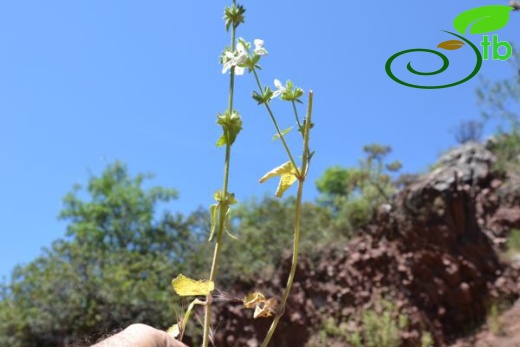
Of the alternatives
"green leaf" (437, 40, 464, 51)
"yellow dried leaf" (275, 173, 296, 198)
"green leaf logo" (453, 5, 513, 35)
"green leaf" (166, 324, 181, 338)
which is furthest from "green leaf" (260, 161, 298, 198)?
"green leaf logo" (453, 5, 513, 35)

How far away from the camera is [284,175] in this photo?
Result: 0.46m

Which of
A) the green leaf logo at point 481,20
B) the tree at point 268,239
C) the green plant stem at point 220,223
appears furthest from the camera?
the tree at point 268,239

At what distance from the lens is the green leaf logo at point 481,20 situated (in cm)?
220

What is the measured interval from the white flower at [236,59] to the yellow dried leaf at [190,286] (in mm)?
160

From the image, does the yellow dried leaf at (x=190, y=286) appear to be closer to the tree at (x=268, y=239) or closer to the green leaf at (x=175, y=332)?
the green leaf at (x=175, y=332)

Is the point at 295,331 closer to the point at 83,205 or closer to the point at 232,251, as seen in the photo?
the point at 232,251

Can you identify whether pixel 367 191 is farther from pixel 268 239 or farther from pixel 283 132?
pixel 283 132

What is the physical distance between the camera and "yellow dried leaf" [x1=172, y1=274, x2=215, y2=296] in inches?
16.7

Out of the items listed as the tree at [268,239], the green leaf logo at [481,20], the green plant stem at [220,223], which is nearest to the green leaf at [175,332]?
the green plant stem at [220,223]

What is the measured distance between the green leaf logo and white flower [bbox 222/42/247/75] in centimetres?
187

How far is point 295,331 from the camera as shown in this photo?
549 centimetres

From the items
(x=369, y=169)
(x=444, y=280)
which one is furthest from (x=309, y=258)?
(x=369, y=169)

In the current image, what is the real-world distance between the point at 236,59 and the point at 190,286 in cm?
17

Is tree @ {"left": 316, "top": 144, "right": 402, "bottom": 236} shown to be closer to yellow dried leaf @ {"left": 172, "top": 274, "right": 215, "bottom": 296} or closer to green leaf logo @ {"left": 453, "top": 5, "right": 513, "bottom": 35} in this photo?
green leaf logo @ {"left": 453, "top": 5, "right": 513, "bottom": 35}
